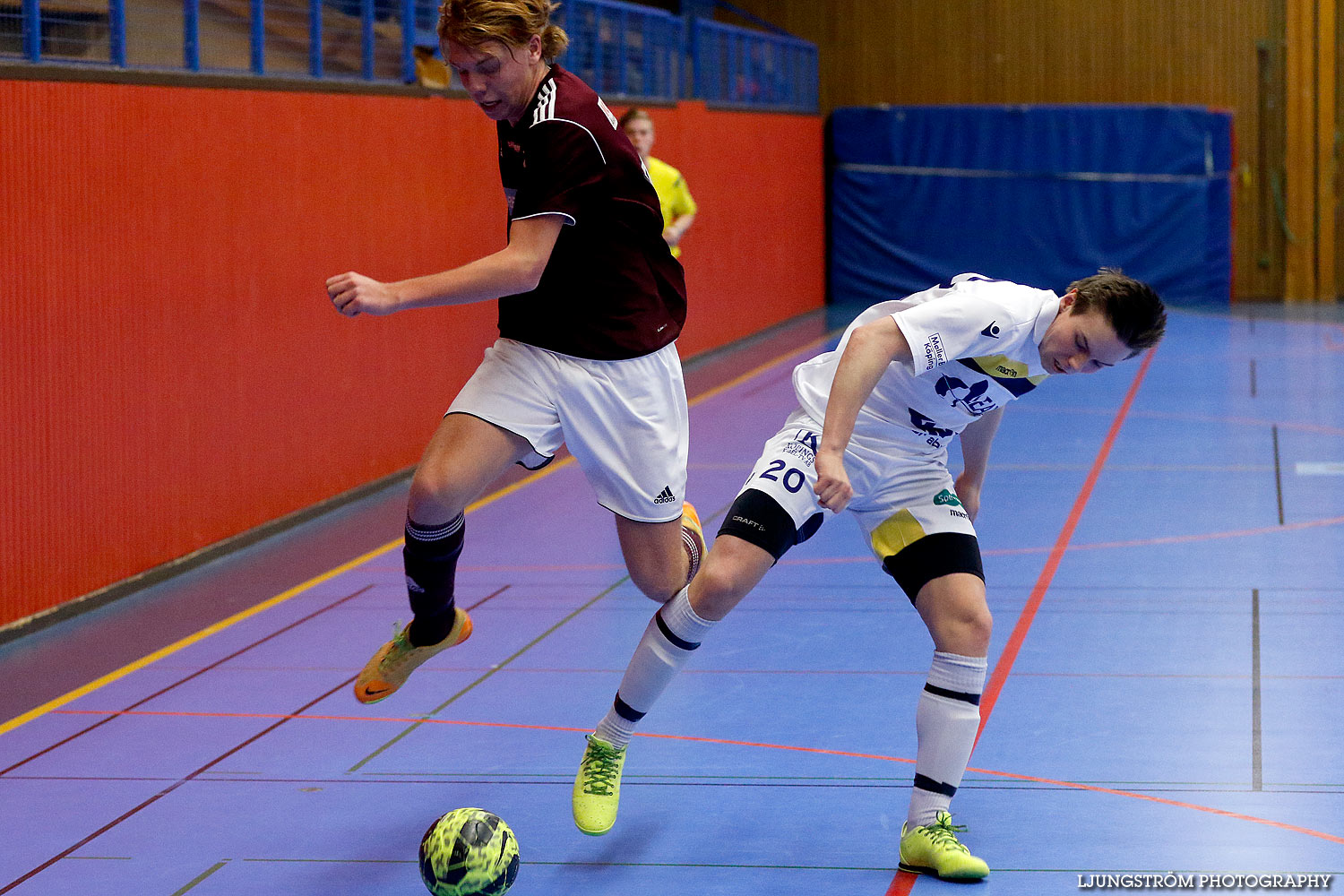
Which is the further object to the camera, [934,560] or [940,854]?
[934,560]

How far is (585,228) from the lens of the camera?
155 inches

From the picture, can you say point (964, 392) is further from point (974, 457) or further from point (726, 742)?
point (726, 742)

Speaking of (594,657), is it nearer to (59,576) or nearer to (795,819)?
(795,819)

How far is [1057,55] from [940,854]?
17.0m

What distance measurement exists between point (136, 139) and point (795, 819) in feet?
14.0

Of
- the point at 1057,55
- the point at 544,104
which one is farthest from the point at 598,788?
the point at 1057,55

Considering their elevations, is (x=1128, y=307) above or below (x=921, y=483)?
above

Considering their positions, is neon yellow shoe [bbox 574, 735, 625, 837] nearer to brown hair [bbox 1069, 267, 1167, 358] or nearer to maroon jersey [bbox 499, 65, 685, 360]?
maroon jersey [bbox 499, 65, 685, 360]

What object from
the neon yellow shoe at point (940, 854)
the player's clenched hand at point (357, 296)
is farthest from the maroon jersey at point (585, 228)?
the neon yellow shoe at point (940, 854)

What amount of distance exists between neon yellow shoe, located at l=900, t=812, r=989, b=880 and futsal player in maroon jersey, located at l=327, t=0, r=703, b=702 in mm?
802

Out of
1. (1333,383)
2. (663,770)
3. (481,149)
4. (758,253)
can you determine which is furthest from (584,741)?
(758,253)

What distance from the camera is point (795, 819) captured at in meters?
3.90

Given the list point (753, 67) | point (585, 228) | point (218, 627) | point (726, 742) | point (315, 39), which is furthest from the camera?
point (753, 67)

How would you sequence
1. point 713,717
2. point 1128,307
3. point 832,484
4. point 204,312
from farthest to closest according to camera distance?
1. point 204,312
2. point 713,717
3. point 1128,307
4. point 832,484
